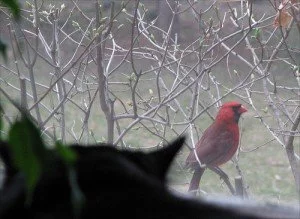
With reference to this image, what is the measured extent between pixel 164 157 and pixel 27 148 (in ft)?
0.75

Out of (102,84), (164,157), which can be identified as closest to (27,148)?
(164,157)

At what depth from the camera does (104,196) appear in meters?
0.59

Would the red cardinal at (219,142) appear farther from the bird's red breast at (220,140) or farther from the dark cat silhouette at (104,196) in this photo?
the dark cat silhouette at (104,196)

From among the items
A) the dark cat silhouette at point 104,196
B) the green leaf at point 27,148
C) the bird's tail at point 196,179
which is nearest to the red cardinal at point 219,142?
the bird's tail at point 196,179

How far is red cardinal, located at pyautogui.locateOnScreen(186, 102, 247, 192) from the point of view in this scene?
1.89 meters

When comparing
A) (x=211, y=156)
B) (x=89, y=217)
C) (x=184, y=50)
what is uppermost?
(x=184, y=50)

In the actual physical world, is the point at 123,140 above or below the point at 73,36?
below

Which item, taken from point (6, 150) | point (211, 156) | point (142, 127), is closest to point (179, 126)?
point (142, 127)

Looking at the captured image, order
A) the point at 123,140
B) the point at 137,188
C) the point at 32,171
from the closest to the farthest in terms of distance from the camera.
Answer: the point at 32,171, the point at 137,188, the point at 123,140

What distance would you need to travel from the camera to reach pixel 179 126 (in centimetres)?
211

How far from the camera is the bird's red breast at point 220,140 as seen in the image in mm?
1889

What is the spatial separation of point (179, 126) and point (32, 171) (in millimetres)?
1634

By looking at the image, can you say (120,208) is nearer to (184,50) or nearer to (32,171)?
(32,171)

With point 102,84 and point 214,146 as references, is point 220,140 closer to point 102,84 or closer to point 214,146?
point 214,146
